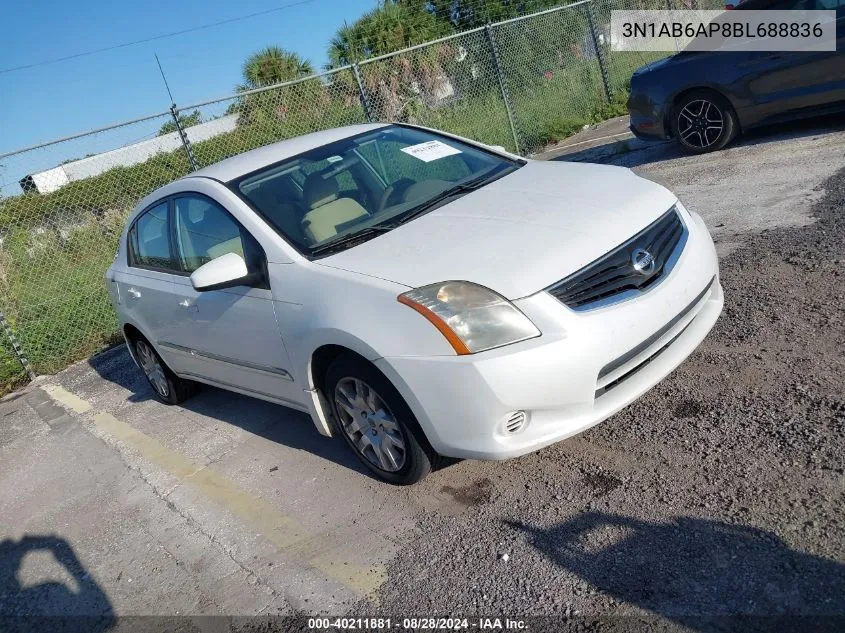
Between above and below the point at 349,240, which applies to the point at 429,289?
below

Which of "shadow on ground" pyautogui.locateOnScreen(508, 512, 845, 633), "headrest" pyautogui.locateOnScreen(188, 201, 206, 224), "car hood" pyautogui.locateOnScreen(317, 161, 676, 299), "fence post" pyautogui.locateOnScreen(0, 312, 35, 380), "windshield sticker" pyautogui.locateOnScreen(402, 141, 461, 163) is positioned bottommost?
"shadow on ground" pyautogui.locateOnScreen(508, 512, 845, 633)

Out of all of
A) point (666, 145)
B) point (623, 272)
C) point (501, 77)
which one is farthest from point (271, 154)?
point (501, 77)

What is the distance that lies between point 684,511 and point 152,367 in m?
4.29

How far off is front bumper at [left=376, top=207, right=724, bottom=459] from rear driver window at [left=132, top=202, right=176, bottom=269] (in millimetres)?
2376

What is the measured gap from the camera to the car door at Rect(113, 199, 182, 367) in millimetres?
4832

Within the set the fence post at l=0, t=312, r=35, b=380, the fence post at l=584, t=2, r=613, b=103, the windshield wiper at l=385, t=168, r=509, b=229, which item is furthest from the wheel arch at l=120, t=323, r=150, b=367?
the fence post at l=584, t=2, r=613, b=103

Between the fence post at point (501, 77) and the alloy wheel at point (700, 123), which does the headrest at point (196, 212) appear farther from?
the fence post at point (501, 77)

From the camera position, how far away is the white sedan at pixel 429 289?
2959 mm

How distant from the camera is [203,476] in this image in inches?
176

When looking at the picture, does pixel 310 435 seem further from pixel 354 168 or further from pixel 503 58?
pixel 503 58

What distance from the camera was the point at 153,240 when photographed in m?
5.08

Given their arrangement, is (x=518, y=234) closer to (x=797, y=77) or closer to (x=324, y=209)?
(x=324, y=209)

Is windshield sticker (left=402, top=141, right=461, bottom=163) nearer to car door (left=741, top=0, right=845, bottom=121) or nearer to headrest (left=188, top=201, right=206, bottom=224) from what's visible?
headrest (left=188, top=201, right=206, bottom=224)

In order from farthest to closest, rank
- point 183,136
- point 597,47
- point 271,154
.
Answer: point 597,47 < point 183,136 < point 271,154
